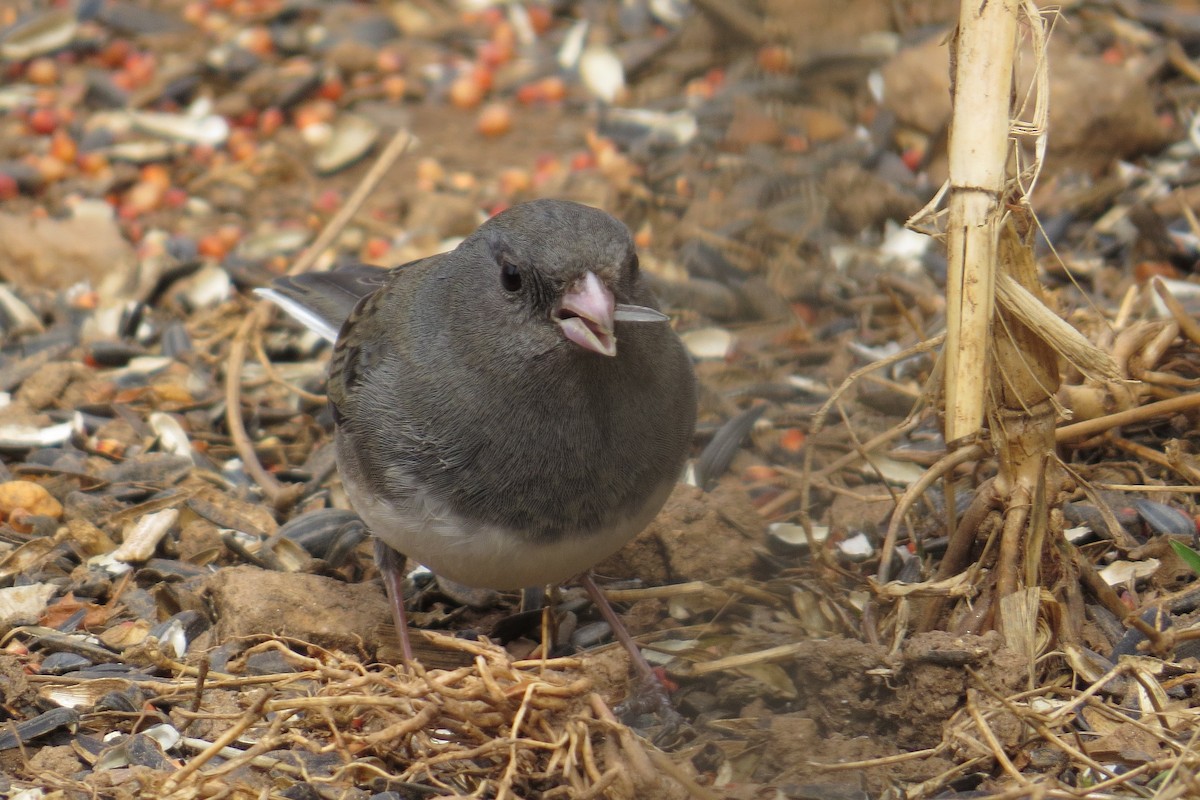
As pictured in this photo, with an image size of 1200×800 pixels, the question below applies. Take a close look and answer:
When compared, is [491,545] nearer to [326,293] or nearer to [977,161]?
[977,161]

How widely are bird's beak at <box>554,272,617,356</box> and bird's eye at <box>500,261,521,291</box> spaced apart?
0.11 m

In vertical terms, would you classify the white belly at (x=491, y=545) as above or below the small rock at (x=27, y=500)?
above

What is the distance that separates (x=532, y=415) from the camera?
2.57 meters

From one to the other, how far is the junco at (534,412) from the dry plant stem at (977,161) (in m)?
0.53

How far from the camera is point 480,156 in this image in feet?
16.8

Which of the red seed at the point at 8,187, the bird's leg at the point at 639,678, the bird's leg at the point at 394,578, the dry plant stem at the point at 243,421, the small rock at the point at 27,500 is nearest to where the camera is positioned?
the bird's leg at the point at 639,678

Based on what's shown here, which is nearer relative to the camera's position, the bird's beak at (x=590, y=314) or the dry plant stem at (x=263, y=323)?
the bird's beak at (x=590, y=314)

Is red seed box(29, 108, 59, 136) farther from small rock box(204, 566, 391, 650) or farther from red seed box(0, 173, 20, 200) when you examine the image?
small rock box(204, 566, 391, 650)

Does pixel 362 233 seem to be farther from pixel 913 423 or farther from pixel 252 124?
pixel 913 423

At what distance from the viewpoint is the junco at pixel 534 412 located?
2.52 metres

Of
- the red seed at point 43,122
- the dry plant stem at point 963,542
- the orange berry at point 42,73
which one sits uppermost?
the dry plant stem at point 963,542

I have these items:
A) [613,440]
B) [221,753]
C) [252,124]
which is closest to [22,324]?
[252,124]

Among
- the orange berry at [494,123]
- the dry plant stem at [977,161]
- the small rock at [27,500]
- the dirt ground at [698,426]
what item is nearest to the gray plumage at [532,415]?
the dirt ground at [698,426]

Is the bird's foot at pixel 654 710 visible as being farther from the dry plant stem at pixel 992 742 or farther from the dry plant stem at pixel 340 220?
the dry plant stem at pixel 340 220
